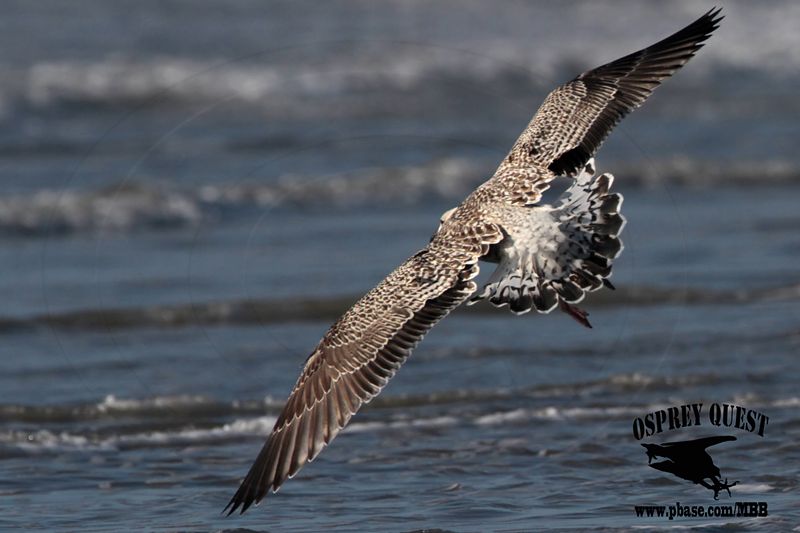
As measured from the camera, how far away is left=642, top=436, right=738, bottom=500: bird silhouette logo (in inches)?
225

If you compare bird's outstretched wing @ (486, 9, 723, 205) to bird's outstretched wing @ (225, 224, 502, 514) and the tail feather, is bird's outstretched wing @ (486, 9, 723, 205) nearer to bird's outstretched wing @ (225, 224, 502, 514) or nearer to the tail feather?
the tail feather

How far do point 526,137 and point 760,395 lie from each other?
172cm

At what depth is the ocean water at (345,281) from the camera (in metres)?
5.89

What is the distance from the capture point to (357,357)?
212 inches

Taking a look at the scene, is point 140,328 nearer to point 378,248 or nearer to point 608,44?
point 378,248

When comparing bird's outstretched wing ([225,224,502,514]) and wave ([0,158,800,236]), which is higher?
wave ([0,158,800,236])

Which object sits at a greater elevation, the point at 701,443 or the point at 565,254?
the point at 565,254

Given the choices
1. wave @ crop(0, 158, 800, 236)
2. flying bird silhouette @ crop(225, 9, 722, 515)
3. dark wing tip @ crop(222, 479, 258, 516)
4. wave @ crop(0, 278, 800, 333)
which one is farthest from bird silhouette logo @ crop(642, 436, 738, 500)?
wave @ crop(0, 158, 800, 236)

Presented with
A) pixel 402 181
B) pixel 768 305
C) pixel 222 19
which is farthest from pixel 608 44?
pixel 768 305

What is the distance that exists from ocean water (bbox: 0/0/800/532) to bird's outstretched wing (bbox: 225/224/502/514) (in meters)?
0.41

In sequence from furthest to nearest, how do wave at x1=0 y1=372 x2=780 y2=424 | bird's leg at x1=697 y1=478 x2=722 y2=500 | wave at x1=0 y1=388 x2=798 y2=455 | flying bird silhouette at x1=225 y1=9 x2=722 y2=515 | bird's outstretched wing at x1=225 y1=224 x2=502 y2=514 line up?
wave at x1=0 y1=372 x2=780 y2=424
wave at x1=0 y1=388 x2=798 y2=455
bird's leg at x1=697 y1=478 x2=722 y2=500
flying bird silhouette at x1=225 y1=9 x2=722 y2=515
bird's outstretched wing at x1=225 y1=224 x2=502 y2=514

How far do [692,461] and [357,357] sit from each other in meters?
1.58
